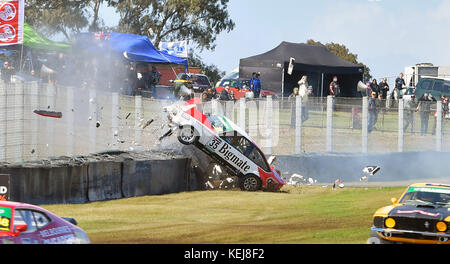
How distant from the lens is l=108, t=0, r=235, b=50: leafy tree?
5825cm

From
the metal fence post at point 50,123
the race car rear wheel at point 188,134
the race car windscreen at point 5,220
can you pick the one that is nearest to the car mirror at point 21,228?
the race car windscreen at point 5,220

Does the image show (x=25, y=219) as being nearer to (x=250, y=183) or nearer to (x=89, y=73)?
(x=250, y=183)

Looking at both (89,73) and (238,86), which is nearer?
(89,73)

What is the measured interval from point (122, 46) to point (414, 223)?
70.4 ft

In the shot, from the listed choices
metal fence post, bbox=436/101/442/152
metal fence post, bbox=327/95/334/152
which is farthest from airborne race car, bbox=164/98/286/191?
metal fence post, bbox=436/101/442/152

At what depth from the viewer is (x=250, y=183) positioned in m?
23.7

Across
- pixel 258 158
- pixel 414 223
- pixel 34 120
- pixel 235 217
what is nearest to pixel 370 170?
pixel 258 158

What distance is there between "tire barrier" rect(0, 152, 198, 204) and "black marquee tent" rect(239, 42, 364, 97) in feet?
45.6

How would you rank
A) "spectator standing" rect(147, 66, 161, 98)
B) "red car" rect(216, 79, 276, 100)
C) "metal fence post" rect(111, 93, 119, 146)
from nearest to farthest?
"metal fence post" rect(111, 93, 119, 146)
"spectator standing" rect(147, 66, 161, 98)
"red car" rect(216, 79, 276, 100)

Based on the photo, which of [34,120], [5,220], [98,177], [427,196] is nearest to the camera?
[5,220]

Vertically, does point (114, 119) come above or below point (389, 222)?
above

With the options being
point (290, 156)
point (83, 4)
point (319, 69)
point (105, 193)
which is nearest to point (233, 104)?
point (290, 156)

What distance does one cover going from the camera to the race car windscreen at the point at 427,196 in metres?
14.6

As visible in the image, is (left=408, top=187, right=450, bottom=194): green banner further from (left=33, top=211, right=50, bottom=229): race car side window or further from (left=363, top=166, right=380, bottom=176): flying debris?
(left=363, top=166, right=380, bottom=176): flying debris
